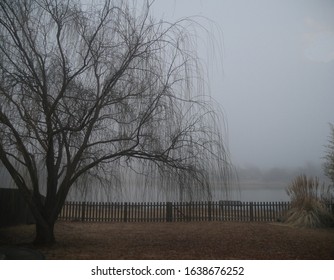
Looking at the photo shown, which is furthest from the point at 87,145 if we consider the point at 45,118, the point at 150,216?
the point at 150,216

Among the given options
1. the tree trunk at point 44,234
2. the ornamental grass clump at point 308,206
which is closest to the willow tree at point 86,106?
the tree trunk at point 44,234

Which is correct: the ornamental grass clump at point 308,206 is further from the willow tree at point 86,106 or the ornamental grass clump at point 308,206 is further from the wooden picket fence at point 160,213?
the willow tree at point 86,106

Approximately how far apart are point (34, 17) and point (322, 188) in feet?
38.4

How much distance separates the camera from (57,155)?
20.9ft

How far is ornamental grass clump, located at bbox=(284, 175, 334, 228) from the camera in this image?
10.6m

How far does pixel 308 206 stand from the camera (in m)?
11.3

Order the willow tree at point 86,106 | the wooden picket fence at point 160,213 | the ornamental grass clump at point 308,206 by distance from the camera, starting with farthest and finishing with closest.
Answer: the wooden picket fence at point 160,213 → the ornamental grass clump at point 308,206 → the willow tree at point 86,106

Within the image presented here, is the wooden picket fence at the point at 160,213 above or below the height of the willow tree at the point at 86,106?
below

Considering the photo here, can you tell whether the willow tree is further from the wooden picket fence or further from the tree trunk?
the wooden picket fence

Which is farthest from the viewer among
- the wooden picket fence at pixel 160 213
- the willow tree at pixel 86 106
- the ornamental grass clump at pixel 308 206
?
the wooden picket fence at pixel 160 213

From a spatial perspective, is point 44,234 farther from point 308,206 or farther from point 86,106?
point 308,206

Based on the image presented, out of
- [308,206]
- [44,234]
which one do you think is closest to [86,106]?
[44,234]

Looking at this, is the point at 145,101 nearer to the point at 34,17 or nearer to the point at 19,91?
the point at 19,91

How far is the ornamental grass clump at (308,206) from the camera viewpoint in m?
10.6
